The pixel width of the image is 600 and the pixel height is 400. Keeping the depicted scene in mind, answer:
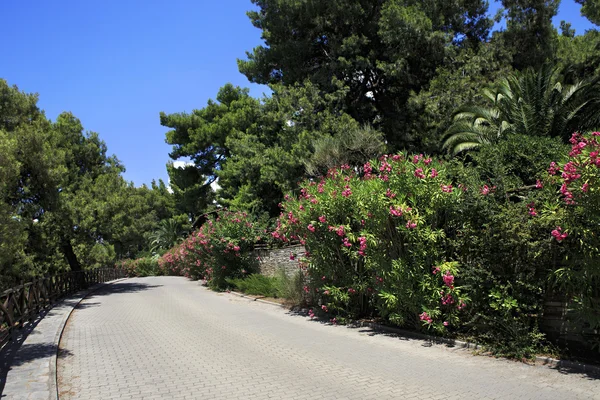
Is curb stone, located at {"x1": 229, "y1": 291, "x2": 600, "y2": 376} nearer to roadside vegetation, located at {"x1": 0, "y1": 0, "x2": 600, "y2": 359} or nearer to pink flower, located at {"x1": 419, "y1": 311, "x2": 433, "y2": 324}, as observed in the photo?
roadside vegetation, located at {"x1": 0, "y1": 0, "x2": 600, "y2": 359}

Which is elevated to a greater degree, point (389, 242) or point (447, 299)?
point (389, 242)

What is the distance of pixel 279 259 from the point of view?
17.6 metres

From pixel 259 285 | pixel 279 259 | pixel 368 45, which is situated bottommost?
pixel 259 285

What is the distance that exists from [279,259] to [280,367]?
1067cm

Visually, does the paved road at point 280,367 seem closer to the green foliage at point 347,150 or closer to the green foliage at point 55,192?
the green foliage at point 55,192

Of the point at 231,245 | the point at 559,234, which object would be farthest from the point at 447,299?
the point at 231,245

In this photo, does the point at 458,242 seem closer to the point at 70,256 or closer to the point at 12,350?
the point at 12,350

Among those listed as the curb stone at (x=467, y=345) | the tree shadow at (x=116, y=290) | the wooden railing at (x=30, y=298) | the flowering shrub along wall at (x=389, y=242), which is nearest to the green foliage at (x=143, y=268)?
the tree shadow at (x=116, y=290)

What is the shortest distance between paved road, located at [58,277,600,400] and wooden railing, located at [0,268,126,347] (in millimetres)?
1207

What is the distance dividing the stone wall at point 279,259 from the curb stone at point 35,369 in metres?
7.46

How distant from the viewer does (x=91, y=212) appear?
2055 cm

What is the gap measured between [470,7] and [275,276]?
16666mm

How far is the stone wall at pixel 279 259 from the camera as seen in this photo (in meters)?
15.8

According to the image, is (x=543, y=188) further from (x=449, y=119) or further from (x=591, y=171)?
(x=449, y=119)
